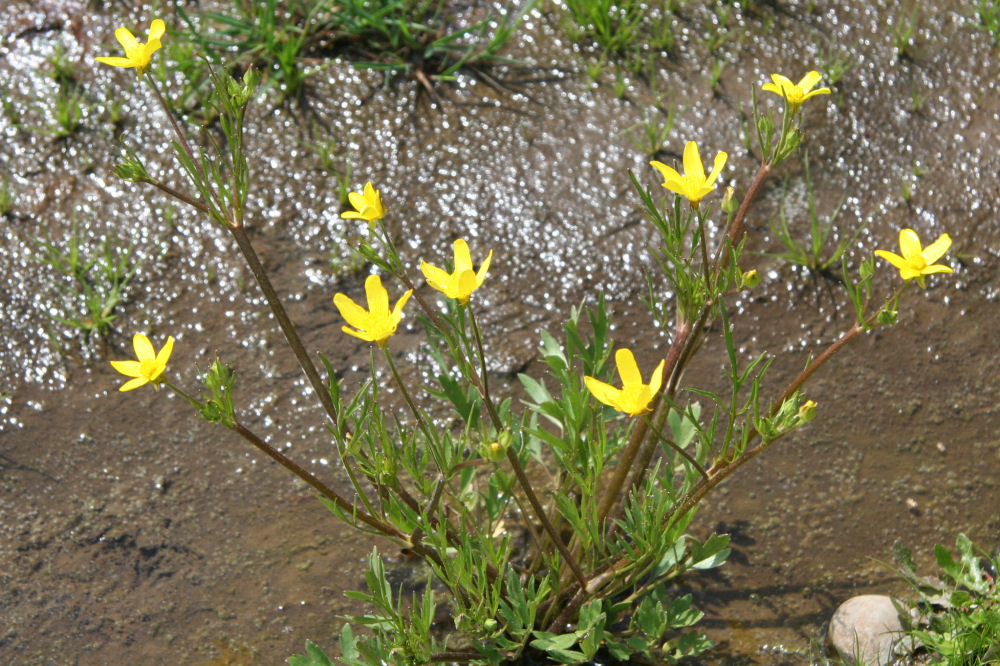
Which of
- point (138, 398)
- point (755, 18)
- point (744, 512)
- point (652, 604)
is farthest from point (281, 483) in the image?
point (755, 18)

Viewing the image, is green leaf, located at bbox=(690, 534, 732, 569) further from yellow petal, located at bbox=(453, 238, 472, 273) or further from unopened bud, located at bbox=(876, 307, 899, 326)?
yellow petal, located at bbox=(453, 238, 472, 273)

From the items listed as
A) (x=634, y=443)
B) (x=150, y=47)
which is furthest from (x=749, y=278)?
(x=150, y=47)

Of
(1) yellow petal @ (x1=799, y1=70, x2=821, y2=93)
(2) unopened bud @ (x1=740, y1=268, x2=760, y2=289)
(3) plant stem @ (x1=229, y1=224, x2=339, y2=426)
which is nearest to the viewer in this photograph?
(2) unopened bud @ (x1=740, y1=268, x2=760, y2=289)

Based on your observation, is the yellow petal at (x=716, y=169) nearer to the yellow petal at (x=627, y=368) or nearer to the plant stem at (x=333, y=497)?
the yellow petal at (x=627, y=368)

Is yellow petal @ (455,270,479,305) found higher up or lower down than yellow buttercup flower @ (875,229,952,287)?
higher up

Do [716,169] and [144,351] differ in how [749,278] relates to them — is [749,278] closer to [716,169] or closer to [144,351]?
[716,169]

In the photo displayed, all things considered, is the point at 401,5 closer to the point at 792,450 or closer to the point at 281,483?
the point at 281,483

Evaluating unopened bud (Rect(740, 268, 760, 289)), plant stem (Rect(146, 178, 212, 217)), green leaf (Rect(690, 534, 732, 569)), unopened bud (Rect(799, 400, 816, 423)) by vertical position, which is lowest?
green leaf (Rect(690, 534, 732, 569))

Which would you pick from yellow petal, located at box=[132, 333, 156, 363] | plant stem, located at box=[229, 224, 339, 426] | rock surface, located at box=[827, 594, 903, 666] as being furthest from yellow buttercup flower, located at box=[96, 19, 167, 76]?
rock surface, located at box=[827, 594, 903, 666]
